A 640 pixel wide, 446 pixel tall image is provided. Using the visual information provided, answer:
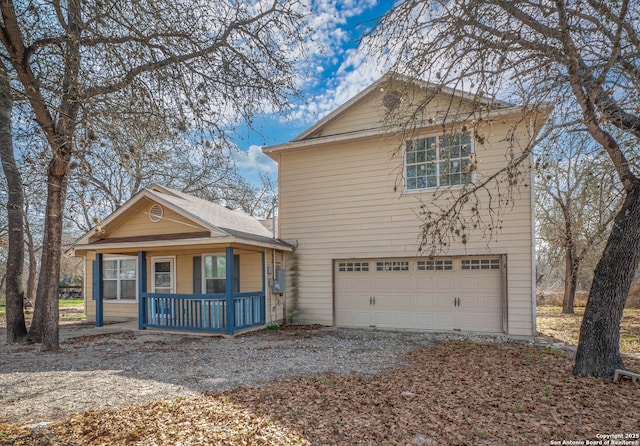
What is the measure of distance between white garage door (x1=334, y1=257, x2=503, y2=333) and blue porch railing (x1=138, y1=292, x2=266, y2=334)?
244 cm

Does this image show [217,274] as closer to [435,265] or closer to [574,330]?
[435,265]

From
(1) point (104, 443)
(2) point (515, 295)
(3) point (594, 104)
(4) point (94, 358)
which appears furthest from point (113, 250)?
(3) point (594, 104)

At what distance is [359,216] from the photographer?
1039 centimetres

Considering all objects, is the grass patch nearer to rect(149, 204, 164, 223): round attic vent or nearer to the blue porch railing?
the blue porch railing

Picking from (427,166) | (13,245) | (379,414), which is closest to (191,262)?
(13,245)

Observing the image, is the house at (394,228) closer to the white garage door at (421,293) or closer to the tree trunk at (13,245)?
the white garage door at (421,293)

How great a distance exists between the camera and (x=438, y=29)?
218 inches

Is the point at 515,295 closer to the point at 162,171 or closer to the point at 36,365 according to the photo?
the point at 36,365

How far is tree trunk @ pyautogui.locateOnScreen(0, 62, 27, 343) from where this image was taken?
8.60m

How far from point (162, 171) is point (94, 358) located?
1410 cm

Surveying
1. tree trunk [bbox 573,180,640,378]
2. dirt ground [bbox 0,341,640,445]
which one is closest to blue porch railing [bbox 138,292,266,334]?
dirt ground [bbox 0,341,640,445]

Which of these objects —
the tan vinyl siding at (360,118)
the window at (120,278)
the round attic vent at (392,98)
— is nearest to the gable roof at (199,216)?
the window at (120,278)

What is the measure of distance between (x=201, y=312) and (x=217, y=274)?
178cm

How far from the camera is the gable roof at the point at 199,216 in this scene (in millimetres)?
9289
